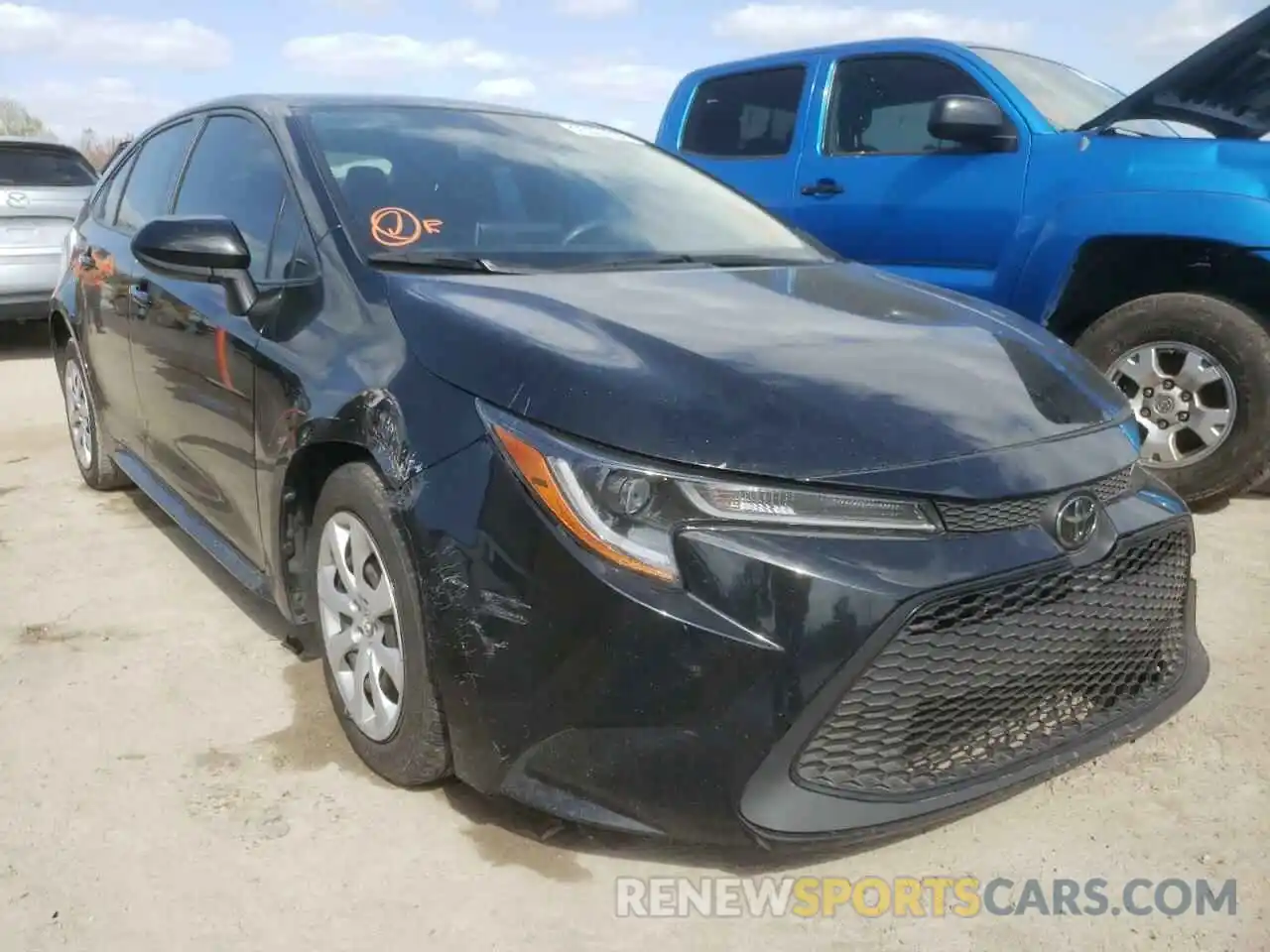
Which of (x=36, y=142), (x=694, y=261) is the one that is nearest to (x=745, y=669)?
(x=694, y=261)

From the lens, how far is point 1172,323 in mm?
4207

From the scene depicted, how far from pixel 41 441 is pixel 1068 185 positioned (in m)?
5.04

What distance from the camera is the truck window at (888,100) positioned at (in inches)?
197

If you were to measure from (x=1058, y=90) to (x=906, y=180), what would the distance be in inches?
33.5

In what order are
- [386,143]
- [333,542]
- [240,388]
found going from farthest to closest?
[386,143] < [240,388] < [333,542]

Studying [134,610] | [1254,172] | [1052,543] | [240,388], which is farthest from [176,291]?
[1254,172]

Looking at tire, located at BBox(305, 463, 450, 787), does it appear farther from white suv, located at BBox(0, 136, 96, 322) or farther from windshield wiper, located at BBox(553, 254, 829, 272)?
white suv, located at BBox(0, 136, 96, 322)

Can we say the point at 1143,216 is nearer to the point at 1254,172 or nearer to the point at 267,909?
the point at 1254,172

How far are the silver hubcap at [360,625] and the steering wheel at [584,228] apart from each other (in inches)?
38.9

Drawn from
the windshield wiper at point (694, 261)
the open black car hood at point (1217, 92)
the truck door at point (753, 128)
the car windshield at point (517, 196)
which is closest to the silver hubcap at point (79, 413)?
the car windshield at point (517, 196)

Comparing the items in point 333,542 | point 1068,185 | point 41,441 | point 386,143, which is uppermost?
point 386,143

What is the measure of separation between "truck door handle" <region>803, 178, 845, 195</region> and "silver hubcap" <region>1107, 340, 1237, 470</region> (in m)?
1.54

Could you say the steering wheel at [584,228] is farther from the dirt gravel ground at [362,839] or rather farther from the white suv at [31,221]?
the white suv at [31,221]

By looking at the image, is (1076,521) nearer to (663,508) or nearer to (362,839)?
(663,508)
